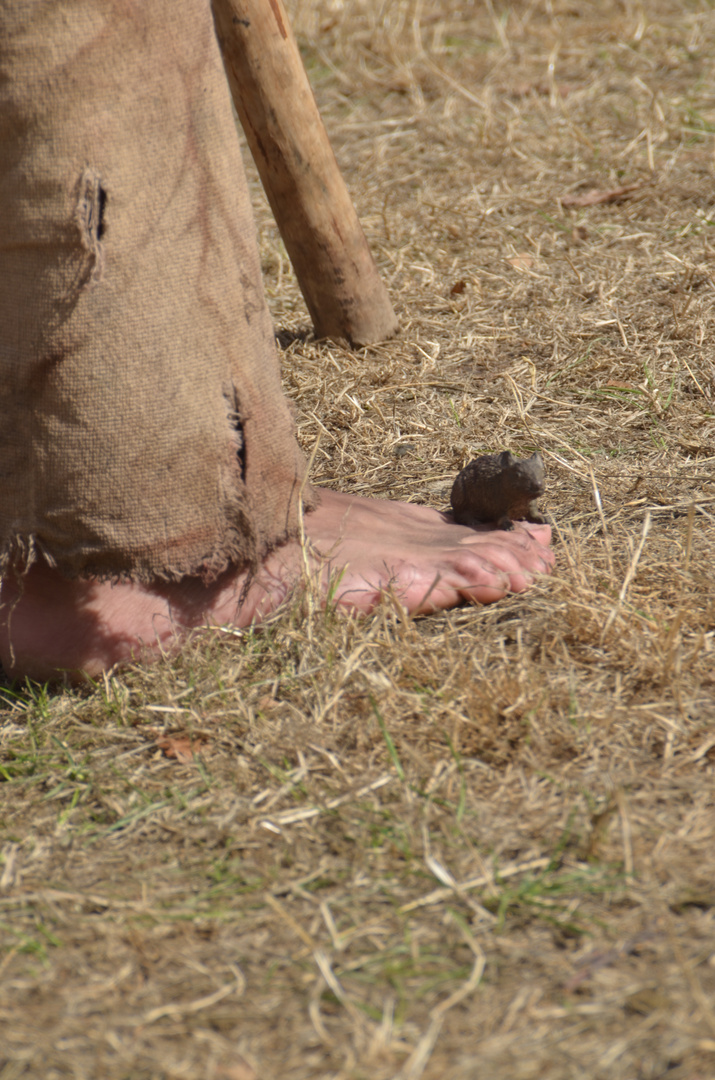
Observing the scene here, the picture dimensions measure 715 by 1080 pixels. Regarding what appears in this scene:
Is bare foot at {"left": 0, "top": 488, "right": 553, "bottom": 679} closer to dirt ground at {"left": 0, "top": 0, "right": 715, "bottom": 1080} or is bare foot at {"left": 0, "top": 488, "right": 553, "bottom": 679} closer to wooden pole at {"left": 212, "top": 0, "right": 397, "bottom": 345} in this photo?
dirt ground at {"left": 0, "top": 0, "right": 715, "bottom": 1080}

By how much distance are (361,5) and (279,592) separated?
5222mm

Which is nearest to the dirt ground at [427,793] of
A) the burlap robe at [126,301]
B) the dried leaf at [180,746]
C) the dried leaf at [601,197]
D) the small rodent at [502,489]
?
the dried leaf at [180,746]

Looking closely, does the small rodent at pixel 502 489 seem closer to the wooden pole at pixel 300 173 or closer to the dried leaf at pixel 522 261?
the wooden pole at pixel 300 173

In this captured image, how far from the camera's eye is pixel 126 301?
68.3 inches

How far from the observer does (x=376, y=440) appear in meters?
2.83

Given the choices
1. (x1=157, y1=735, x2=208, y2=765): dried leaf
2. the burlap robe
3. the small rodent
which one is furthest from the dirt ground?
the burlap robe

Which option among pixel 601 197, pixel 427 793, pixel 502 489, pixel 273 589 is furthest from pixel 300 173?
pixel 427 793

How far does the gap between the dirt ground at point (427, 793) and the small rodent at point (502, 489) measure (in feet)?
0.42

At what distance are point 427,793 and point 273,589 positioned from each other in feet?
2.05

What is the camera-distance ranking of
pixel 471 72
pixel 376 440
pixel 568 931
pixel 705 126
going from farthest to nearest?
pixel 471 72 < pixel 705 126 < pixel 376 440 < pixel 568 931

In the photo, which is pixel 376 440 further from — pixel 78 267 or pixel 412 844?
pixel 412 844

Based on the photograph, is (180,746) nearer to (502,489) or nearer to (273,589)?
(273,589)

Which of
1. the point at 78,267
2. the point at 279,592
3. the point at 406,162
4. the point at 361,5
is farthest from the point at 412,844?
the point at 361,5

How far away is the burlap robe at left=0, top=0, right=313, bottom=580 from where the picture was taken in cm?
163
